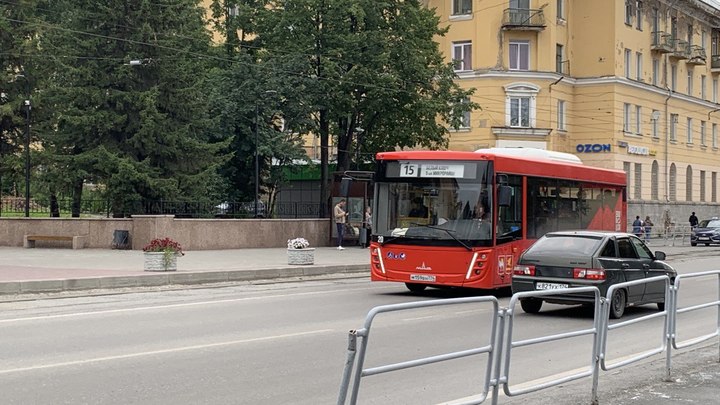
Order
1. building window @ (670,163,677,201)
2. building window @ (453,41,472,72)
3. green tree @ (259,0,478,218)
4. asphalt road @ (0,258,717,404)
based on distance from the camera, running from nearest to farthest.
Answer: asphalt road @ (0,258,717,404), green tree @ (259,0,478,218), building window @ (453,41,472,72), building window @ (670,163,677,201)

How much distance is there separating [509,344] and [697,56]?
70071mm

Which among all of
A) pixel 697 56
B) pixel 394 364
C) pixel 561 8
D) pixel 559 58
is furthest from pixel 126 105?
pixel 697 56

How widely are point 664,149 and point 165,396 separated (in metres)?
64.8

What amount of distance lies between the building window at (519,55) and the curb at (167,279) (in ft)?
109

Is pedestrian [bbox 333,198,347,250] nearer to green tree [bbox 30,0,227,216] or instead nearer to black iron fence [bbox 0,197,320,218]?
black iron fence [bbox 0,197,320,218]

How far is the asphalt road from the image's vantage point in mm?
7441

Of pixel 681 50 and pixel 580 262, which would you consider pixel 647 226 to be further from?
pixel 580 262

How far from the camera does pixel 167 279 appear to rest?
74.0ft

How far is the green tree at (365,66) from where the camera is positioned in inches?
1692

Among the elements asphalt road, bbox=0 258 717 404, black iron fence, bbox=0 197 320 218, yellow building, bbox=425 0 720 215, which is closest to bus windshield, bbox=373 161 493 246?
asphalt road, bbox=0 258 717 404

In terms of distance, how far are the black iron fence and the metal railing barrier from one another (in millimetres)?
29528

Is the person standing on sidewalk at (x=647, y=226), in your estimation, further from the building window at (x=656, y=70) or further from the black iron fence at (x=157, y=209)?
the black iron fence at (x=157, y=209)

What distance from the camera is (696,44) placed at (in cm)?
7400

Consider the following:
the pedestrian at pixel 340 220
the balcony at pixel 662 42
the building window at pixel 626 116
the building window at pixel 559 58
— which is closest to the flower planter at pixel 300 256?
→ the pedestrian at pixel 340 220
